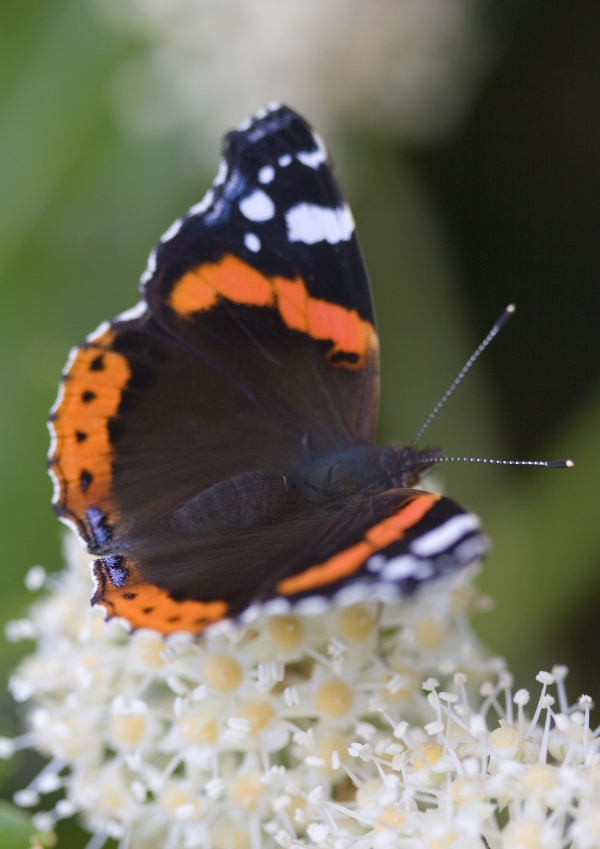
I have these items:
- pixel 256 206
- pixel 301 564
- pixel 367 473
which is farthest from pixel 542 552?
pixel 301 564

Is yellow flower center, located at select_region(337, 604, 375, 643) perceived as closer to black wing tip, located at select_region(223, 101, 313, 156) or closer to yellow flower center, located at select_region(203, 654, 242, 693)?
yellow flower center, located at select_region(203, 654, 242, 693)

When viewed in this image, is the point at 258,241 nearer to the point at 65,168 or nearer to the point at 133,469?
the point at 133,469

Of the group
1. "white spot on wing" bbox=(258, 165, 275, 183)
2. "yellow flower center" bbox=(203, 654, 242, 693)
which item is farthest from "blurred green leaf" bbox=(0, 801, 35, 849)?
"white spot on wing" bbox=(258, 165, 275, 183)

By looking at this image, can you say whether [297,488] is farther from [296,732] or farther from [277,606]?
[277,606]

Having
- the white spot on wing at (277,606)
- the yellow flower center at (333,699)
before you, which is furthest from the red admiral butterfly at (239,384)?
the white spot on wing at (277,606)

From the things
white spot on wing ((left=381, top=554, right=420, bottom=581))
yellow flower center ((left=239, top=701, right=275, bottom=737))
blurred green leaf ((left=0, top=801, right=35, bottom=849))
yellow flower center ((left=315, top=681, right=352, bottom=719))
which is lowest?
blurred green leaf ((left=0, top=801, right=35, bottom=849))

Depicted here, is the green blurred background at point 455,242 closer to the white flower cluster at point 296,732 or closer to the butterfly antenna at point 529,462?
the white flower cluster at point 296,732

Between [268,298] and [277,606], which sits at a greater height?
[268,298]
